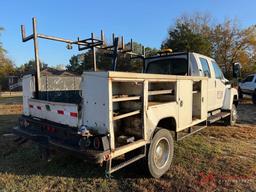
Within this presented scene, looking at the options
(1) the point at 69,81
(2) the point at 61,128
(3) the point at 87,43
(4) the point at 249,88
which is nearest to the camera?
(2) the point at 61,128

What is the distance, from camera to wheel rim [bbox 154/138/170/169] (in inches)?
145

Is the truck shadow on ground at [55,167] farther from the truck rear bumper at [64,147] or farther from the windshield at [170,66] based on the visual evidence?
the windshield at [170,66]

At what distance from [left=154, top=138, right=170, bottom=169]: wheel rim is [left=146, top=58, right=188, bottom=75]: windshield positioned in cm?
233

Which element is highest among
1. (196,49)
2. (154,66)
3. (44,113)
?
(196,49)

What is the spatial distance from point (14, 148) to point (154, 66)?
4.06 m

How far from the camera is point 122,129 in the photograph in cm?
341

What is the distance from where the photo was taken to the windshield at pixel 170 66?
5633mm

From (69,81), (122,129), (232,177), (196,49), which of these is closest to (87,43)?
(69,81)

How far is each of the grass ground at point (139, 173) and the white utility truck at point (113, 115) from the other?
273 millimetres

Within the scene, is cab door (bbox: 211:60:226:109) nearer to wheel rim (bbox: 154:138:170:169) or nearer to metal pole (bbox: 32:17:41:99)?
wheel rim (bbox: 154:138:170:169)

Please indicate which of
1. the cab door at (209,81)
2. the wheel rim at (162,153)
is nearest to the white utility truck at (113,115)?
the wheel rim at (162,153)

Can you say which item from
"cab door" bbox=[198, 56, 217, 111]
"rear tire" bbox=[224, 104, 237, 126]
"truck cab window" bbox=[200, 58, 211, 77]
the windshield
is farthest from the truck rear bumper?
"rear tire" bbox=[224, 104, 237, 126]

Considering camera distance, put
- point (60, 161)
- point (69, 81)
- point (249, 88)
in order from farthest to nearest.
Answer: point (249, 88) < point (69, 81) < point (60, 161)

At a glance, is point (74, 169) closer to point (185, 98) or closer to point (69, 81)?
point (69, 81)
